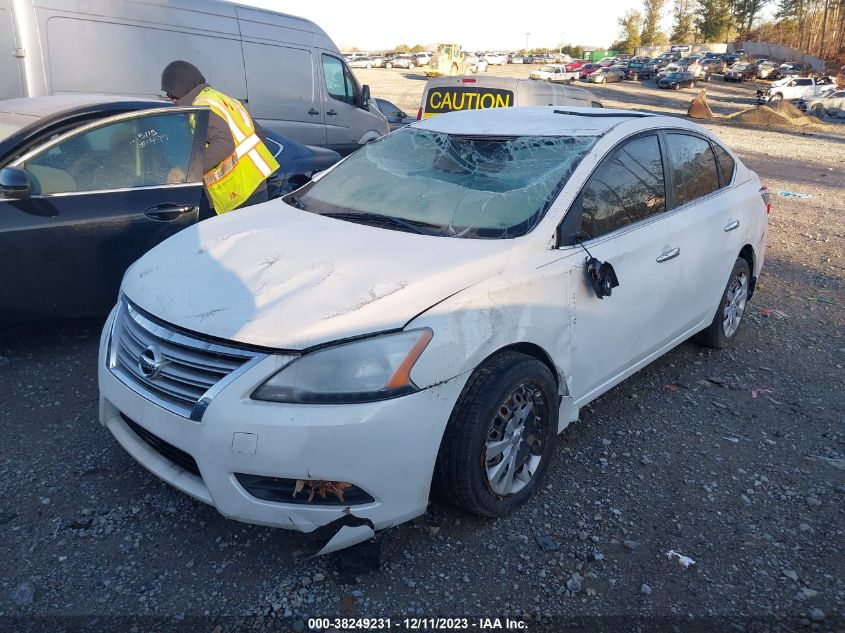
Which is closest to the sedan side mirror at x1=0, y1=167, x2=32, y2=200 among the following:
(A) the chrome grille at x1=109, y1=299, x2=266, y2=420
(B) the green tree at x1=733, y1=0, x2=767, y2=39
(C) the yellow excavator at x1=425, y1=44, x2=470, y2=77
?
(A) the chrome grille at x1=109, y1=299, x2=266, y2=420

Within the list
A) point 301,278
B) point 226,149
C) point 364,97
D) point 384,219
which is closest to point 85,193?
point 226,149

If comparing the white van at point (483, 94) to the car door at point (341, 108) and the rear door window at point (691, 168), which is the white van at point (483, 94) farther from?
the rear door window at point (691, 168)

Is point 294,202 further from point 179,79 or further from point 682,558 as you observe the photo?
point 682,558

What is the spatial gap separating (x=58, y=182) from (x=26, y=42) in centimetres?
388

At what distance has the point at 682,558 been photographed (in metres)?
2.73

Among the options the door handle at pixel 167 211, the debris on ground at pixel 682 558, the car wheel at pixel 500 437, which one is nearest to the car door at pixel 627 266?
the car wheel at pixel 500 437

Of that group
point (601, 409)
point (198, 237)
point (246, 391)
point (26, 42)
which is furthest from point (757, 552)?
point (26, 42)

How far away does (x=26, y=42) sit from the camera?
6820 millimetres

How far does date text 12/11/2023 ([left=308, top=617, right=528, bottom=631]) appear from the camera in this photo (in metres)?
2.33

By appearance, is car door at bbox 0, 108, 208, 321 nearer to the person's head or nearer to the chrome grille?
the person's head

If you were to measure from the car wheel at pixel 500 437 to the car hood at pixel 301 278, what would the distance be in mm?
392

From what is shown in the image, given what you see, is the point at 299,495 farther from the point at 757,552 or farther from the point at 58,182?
the point at 58,182

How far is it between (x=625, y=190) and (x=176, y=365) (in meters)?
2.32

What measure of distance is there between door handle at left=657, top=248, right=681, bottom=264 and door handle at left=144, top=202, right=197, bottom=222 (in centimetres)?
295
